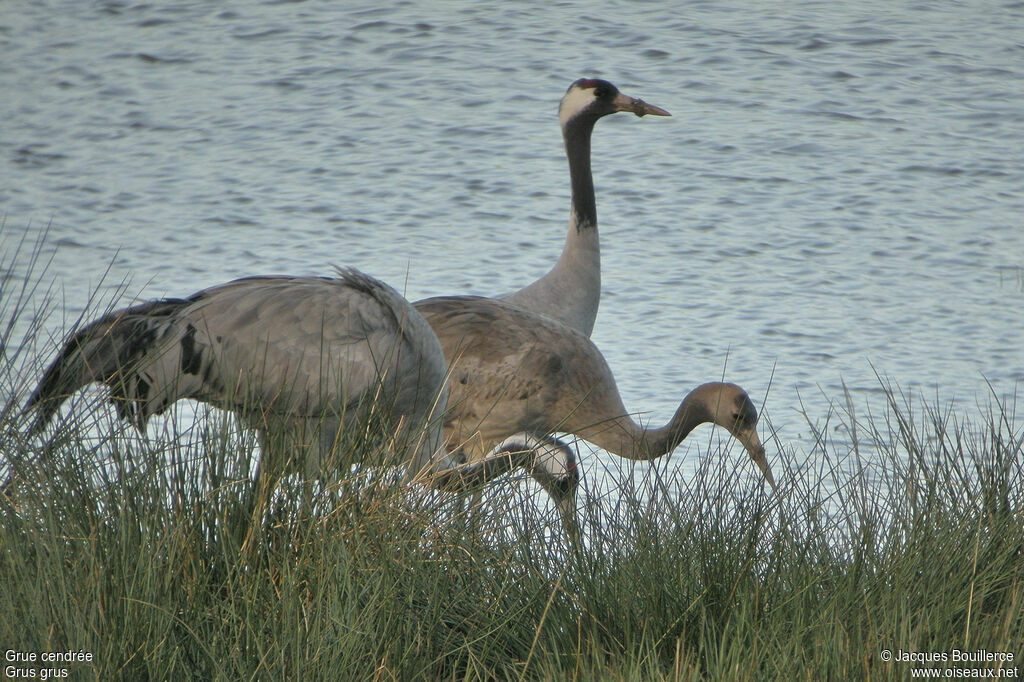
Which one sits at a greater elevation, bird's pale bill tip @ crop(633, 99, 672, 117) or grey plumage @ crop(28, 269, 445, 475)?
bird's pale bill tip @ crop(633, 99, 672, 117)

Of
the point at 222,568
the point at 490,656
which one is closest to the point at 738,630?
the point at 490,656

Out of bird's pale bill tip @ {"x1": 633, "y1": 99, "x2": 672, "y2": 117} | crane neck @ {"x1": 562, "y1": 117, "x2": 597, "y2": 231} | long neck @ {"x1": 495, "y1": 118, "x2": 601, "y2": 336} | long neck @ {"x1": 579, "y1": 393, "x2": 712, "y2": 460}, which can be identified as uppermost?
bird's pale bill tip @ {"x1": 633, "y1": 99, "x2": 672, "y2": 117}

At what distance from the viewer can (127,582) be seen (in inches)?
97.3

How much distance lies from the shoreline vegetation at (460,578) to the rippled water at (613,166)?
1.97 metres

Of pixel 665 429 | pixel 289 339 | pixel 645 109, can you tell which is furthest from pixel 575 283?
pixel 289 339

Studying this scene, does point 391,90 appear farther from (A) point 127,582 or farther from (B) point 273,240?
(A) point 127,582

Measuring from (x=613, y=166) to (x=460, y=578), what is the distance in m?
5.02

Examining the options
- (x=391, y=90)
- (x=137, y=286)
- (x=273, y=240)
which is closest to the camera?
(x=137, y=286)

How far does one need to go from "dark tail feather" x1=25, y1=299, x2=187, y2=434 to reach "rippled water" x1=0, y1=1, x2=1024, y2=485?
182cm

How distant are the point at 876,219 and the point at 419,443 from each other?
14.1 feet

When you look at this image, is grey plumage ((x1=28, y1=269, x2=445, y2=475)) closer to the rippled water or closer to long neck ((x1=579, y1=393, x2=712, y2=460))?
long neck ((x1=579, y1=393, x2=712, y2=460))

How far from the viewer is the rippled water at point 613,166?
19.5 ft

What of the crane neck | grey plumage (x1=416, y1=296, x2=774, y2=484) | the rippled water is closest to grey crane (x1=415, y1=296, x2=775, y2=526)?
grey plumage (x1=416, y1=296, x2=774, y2=484)

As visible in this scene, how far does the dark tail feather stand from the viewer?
3037mm
